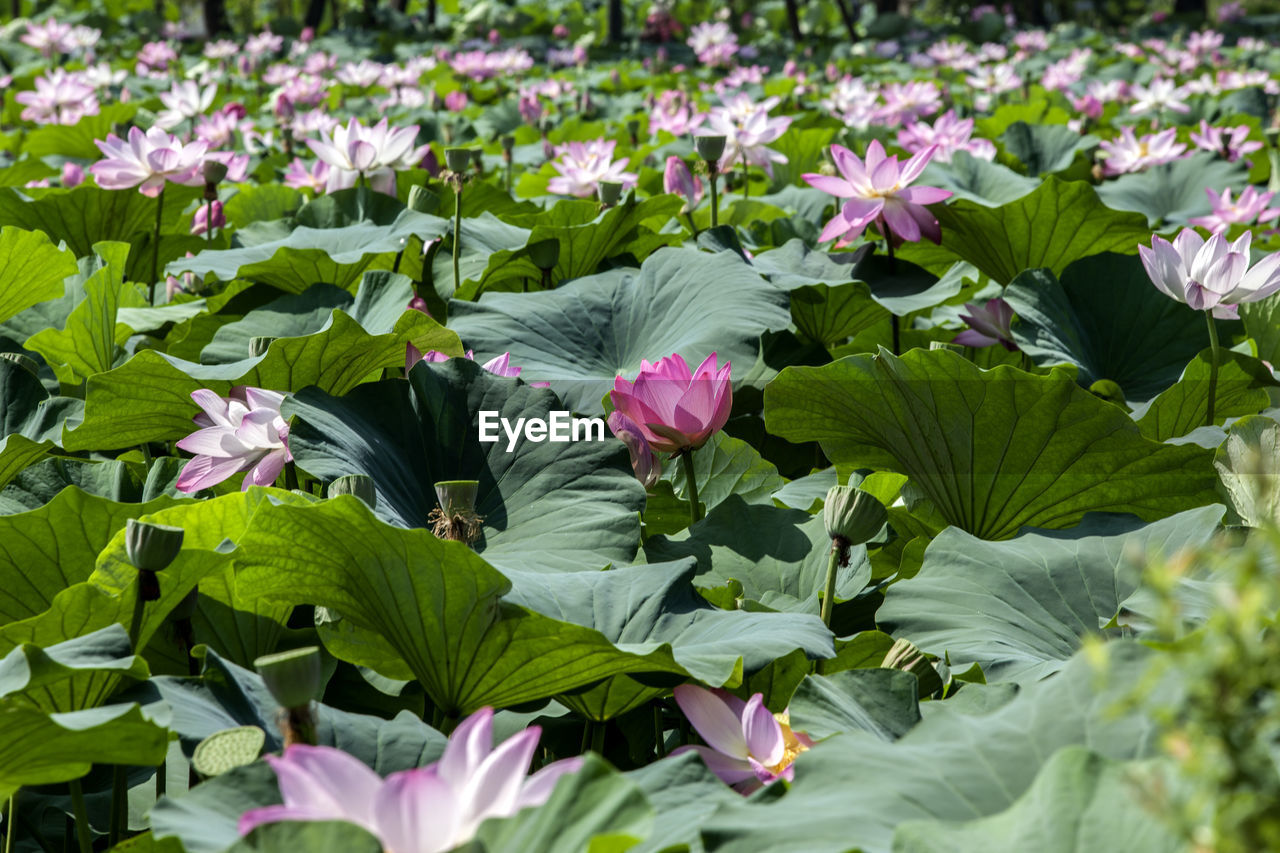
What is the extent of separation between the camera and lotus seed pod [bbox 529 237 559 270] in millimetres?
1837

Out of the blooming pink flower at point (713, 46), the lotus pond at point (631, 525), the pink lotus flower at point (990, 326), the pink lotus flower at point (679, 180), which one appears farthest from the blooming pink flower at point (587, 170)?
the blooming pink flower at point (713, 46)

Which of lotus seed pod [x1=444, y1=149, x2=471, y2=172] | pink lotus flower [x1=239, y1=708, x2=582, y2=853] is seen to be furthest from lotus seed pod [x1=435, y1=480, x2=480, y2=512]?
lotus seed pod [x1=444, y1=149, x2=471, y2=172]

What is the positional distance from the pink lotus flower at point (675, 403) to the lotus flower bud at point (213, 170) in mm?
1176

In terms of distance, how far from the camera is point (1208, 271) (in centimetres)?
137

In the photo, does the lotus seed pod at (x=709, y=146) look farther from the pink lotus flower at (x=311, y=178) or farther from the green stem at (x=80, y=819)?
the green stem at (x=80, y=819)

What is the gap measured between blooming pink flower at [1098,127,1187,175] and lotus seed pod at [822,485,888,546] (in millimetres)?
2185

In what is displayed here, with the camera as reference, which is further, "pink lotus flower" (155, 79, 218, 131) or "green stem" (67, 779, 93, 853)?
"pink lotus flower" (155, 79, 218, 131)

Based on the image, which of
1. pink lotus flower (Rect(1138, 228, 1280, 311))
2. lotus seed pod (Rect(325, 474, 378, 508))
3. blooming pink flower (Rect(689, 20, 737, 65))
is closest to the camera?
lotus seed pod (Rect(325, 474, 378, 508))

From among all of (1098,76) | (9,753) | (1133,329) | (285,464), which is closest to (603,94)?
(1098,76)

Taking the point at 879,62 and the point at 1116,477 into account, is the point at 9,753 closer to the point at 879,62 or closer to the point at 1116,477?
the point at 1116,477

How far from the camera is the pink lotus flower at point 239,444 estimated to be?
1158 millimetres

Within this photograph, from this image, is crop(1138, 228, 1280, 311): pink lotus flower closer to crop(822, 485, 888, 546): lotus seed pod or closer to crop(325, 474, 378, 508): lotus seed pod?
crop(822, 485, 888, 546): lotus seed pod

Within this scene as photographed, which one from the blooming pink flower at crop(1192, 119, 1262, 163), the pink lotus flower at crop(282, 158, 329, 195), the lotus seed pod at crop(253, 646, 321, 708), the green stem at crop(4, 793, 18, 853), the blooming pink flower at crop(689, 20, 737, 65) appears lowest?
the blooming pink flower at crop(689, 20, 737, 65)

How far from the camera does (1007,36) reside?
12.2 metres
